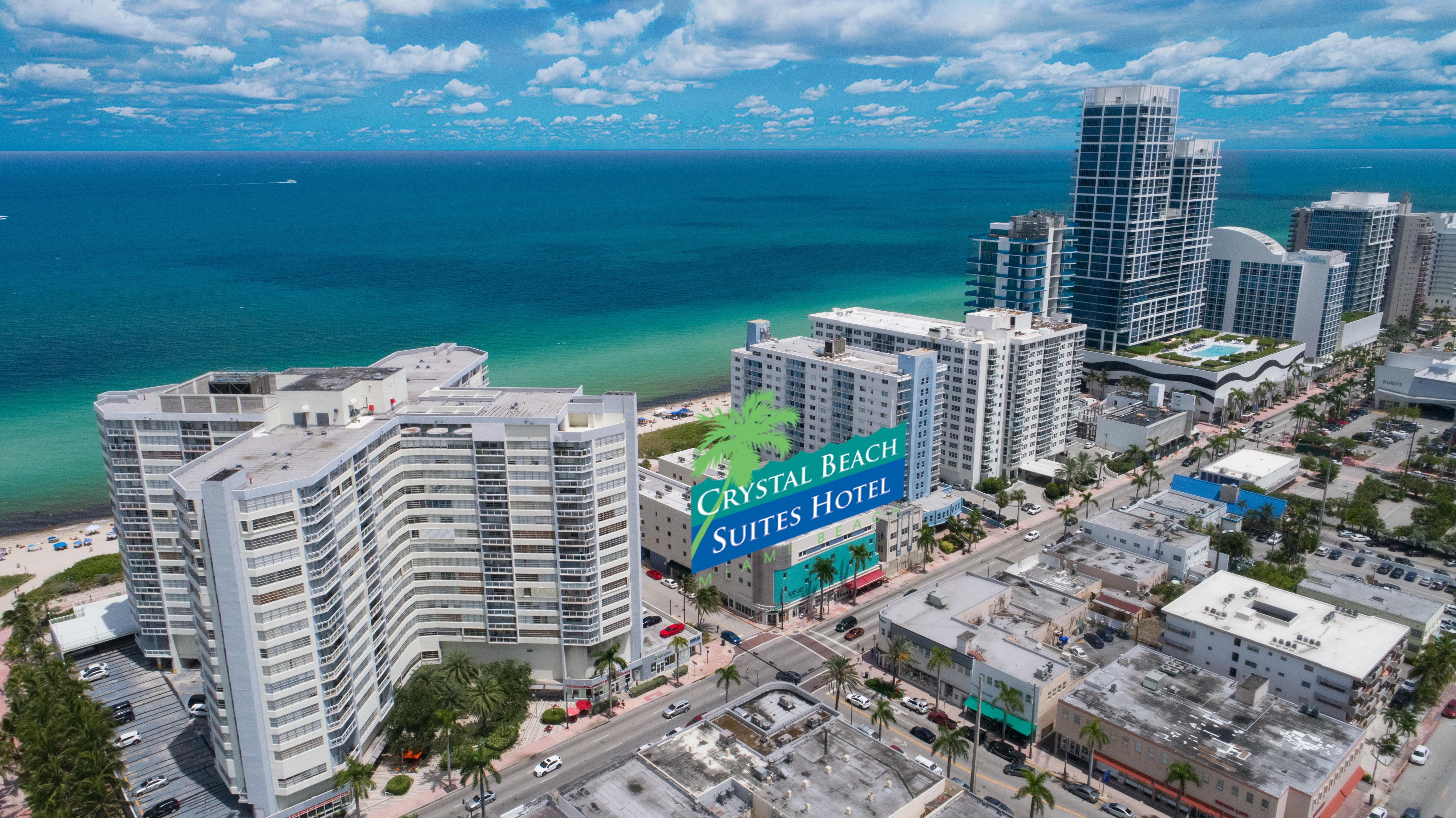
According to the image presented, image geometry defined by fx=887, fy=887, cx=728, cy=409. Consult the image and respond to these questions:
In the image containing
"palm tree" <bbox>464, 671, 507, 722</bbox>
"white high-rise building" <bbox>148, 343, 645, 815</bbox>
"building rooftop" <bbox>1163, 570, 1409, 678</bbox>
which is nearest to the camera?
"white high-rise building" <bbox>148, 343, 645, 815</bbox>

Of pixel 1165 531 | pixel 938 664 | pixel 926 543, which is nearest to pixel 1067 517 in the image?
pixel 1165 531

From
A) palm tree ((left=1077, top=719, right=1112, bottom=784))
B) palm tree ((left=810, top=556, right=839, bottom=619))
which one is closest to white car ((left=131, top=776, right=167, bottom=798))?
palm tree ((left=810, top=556, right=839, bottom=619))

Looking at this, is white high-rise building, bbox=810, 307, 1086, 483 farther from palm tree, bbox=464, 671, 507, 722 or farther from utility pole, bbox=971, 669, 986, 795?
palm tree, bbox=464, 671, 507, 722

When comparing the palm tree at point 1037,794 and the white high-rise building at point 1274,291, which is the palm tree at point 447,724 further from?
the white high-rise building at point 1274,291

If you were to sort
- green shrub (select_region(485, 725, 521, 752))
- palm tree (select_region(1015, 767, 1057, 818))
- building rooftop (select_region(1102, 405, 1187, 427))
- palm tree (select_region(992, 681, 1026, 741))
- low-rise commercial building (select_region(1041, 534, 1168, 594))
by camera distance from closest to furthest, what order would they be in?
palm tree (select_region(1015, 767, 1057, 818)), green shrub (select_region(485, 725, 521, 752)), palm tree (select_region(992, 681, 1026, 741)), low-rise commercial building (select_region(1041, 534, 1168, 594)), building rooftop (select_region(1102, 405, 1187, 427))

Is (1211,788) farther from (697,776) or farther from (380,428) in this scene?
(380,428)

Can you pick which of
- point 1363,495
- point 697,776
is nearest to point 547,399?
point 697,776

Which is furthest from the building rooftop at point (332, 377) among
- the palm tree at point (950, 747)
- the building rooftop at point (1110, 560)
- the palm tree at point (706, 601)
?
the building rooftop at point (1110, 560)
